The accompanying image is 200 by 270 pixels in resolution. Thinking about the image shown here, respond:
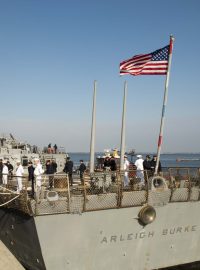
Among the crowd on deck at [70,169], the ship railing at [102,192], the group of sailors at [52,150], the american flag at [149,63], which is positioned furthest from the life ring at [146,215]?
the group of sailors at [52,150]

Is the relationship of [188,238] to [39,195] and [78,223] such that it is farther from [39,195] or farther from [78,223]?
[39,195]

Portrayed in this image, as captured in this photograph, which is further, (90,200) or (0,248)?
(0,248)

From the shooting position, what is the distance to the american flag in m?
14.9

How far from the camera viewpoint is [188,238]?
14016 mm

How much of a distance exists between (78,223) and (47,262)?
145cm

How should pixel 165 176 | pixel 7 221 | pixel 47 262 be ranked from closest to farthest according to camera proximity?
pixel 47 262, pixel 7 221, pixel 165 176

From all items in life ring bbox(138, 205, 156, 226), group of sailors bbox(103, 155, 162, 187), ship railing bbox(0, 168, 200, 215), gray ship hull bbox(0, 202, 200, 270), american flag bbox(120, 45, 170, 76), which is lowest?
gray ship hull bbox(0, 202, 200, 270)

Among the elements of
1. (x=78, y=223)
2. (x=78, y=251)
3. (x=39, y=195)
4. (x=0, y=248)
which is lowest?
(x=0, y=248)

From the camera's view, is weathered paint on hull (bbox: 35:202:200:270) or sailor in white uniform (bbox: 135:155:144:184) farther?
sailor in white uniform (bbox: 135:155:144:184)

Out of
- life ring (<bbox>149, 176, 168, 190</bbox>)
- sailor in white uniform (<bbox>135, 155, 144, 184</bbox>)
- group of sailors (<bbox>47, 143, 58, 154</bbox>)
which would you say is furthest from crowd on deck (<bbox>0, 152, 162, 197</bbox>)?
group of sailors (<bbox>47, 143, 58, 154</bbox>)

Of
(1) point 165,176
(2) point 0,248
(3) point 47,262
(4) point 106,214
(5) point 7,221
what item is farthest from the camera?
(1) point 165,176

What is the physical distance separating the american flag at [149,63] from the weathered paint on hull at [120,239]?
5.39 metres

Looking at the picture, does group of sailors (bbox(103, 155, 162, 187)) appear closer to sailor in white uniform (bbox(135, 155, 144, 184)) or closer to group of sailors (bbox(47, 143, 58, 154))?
sailor in white uniform (bbox(135, 155, 144, 184))

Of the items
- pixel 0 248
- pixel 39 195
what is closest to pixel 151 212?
pixel 39 195
